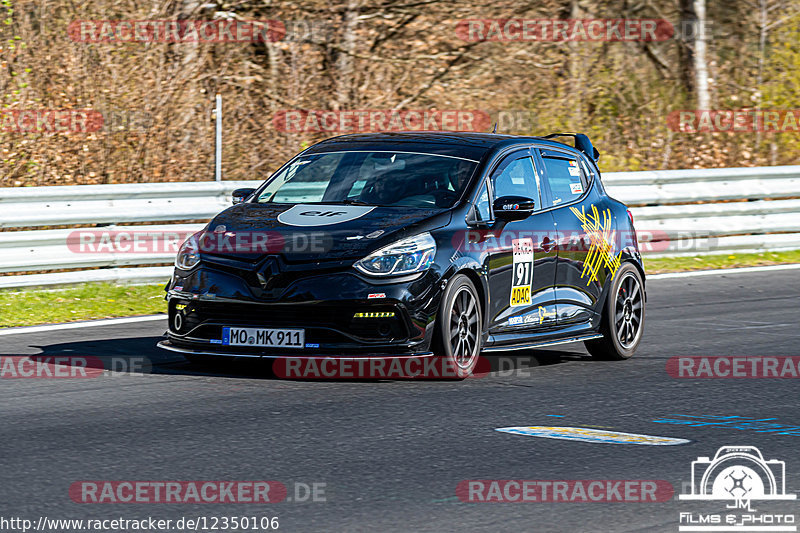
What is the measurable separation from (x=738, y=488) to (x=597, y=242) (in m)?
4.48

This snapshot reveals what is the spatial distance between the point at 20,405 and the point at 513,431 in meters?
2.95

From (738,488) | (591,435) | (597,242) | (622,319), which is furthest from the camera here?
(622,319)

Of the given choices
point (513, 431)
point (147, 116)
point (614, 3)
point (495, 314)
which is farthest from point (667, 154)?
point (513, 431)

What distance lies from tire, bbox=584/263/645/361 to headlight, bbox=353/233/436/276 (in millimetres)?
2355

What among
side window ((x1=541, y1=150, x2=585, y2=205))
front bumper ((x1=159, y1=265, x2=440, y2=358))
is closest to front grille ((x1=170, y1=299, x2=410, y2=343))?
front bumper ((x1=159, y1=265, x2=440, y2=358))

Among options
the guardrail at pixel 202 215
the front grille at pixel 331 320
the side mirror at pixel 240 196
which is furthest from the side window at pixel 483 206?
the guardrail at pixel 202 215

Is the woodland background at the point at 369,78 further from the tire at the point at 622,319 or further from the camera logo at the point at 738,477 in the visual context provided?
the camera logo at the point at 738,477

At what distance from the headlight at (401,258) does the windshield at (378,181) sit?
0.62m

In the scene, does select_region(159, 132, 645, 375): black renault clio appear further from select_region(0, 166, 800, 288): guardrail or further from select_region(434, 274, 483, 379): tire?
select_region(0, 166, 800, 288): guardrail

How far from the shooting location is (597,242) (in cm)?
1037

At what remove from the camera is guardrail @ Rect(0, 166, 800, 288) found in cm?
1245

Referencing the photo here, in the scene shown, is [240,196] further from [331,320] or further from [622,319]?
[622,319]

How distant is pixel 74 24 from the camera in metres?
17.7

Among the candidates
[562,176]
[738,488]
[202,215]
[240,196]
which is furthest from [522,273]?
[202,215]
